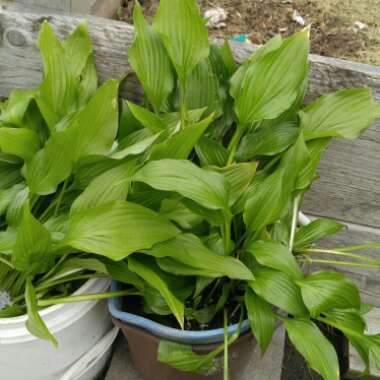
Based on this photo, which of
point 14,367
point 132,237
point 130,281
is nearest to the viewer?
point 132,237

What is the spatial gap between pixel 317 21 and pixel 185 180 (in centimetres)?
128

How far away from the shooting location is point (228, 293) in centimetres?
94

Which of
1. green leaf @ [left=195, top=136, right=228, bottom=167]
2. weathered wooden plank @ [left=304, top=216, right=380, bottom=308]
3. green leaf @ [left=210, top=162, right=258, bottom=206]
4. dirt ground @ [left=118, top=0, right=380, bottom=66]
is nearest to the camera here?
green leaf @ [left=210, top=162, right=258, bottom=206]

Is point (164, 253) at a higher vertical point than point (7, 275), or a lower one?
higher

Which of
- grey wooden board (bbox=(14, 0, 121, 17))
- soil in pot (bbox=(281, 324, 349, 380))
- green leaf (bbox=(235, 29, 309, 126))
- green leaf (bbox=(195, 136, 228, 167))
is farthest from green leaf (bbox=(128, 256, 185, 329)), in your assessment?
soil in pot (bbox=(281, 324, 349, 380))

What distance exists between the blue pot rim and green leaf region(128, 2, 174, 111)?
0.40 meters

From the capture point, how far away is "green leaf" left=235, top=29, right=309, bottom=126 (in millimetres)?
865

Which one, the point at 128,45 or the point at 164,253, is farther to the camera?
the point at 128,45

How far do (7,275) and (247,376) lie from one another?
601 mm

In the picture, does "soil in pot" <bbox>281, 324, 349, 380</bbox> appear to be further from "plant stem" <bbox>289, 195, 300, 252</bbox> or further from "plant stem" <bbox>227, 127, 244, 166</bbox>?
"plant stem" <bbox>227, 127, 244, 166</bbox>

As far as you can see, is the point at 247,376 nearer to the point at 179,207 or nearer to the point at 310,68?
the point at 179,207

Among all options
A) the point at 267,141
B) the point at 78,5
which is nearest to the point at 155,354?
the point at 267,141

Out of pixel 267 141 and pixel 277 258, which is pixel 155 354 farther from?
pixel 267 141

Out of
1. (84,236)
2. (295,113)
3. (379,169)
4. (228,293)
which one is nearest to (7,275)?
(84,236)
